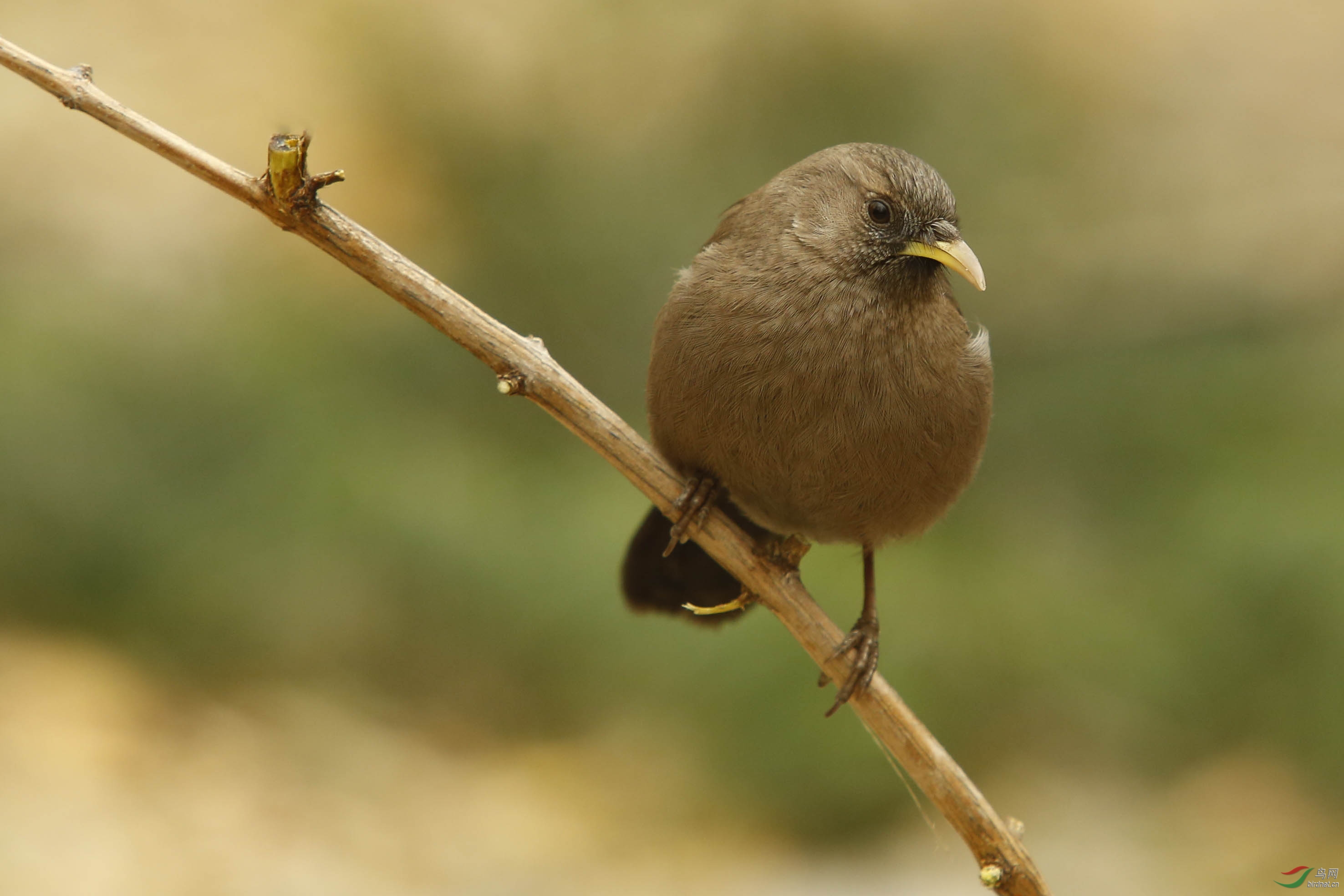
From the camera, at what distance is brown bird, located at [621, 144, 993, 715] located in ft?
9.51

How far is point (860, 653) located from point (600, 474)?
3.09 m

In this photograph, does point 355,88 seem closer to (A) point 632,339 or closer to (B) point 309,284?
(B) point 309,284

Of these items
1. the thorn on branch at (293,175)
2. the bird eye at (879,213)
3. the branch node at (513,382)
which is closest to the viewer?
the thorn on branch at (293,175)

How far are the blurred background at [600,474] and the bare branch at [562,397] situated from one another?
231 centimetres

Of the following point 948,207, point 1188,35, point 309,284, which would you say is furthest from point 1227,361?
point 309,284

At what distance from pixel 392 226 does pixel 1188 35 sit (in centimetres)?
528

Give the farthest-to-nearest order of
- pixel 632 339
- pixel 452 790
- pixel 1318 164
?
pixel 1318 164 → pixel 632 339 → pixel 452 790

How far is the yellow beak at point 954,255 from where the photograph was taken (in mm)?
2906

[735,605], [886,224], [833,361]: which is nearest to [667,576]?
[735,605]

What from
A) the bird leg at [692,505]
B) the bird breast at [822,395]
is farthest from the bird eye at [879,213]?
the bird leg at [692,505]

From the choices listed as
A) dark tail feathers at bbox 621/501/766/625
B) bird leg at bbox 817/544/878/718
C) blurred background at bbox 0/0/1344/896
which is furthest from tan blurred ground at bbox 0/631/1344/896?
bird leg at bbox 817/544/878/718

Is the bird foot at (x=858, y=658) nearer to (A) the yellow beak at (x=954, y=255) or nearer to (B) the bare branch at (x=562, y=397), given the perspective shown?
(B) the bare branch at (x=562, y=397)

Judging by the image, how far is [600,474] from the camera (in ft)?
19.9

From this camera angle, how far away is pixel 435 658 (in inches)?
208
